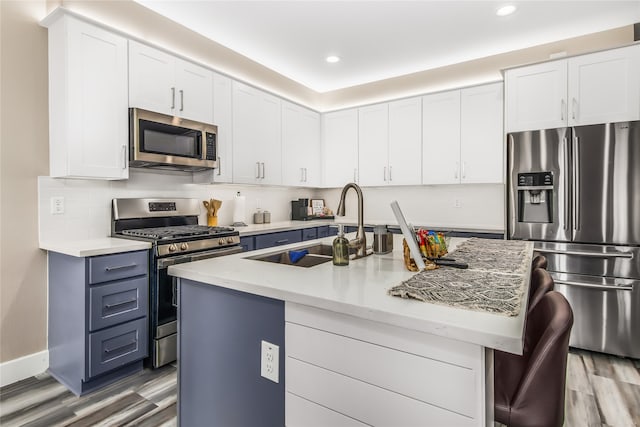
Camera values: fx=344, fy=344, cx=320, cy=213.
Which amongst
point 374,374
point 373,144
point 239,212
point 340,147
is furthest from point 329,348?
point 340,147

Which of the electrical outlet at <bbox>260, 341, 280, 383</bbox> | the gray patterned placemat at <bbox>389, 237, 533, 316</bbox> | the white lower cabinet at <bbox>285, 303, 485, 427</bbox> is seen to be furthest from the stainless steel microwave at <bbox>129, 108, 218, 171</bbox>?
the gray patterned placemat at <bbox>389, 237, 533, 316</bbox>

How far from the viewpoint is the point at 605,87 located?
2.83 m

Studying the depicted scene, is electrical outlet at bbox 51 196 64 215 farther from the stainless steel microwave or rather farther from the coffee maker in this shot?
the coffee maker

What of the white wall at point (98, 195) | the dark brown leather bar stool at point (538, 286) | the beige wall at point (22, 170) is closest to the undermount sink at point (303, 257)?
the dark brown leather bar stool at point (538, 286)

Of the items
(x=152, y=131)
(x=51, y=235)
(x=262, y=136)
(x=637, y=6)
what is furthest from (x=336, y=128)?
(x=51, y=235)

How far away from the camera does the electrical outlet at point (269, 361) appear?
1.24 meters

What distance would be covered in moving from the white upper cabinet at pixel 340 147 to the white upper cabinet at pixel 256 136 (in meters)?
0.93

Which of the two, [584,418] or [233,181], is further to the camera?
[233,181]

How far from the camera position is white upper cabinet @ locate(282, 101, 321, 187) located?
167 inches

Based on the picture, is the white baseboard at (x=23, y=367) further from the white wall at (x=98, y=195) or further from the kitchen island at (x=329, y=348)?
the kitchen island at (x=329, y=348)

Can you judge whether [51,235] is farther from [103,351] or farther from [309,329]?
[309,329]

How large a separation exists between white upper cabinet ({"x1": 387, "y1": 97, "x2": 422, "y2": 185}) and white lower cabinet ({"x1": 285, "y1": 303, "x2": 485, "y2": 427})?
3.34 m

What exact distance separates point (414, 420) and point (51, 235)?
269cm

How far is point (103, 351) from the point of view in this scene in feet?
7.18
